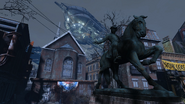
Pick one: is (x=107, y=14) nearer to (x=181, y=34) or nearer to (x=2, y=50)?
(x=2, y=50)

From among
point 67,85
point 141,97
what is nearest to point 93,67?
point 67,85

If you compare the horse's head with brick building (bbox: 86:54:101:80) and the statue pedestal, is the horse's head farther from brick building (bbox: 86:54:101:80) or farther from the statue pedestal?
brick building (bbox: 86:54:101:80)

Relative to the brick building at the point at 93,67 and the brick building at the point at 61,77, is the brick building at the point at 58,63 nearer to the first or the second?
the brick building at the point at 61,77

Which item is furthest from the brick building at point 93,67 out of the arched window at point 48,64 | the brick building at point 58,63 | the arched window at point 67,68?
the arched window at point 48,64

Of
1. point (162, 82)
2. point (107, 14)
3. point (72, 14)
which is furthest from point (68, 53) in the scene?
point (72, 14)

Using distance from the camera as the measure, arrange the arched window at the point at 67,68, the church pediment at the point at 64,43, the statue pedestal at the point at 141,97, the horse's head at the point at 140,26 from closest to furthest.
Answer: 1. the statue pedestal at the point at 141,97
2. the horse's head at the point at 140,26
3. the arched window at the point at 67,68
4. the church pediment at the point at 64,43

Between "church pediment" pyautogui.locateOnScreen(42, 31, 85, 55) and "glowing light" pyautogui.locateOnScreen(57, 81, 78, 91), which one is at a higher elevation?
"church pediment" pyautogui.locateOnScreen(42, 31, 85, 55)

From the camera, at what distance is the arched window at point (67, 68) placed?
16.7m

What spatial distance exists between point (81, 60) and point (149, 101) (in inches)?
734

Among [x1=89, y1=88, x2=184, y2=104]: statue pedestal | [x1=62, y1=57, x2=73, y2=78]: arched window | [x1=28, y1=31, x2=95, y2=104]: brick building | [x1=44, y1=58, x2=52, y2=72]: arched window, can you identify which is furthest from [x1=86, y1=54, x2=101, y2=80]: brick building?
[x1=89, y1=88, x2=184, y2=104]: statue pedestal

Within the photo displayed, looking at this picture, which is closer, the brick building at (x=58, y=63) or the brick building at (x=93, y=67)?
the brick building at (x=58, y=63)

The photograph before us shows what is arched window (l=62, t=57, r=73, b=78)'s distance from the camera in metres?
16.7

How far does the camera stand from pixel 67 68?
1716 centimetres

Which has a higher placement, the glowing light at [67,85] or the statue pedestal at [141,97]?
the statue pedestal at [141,97]
